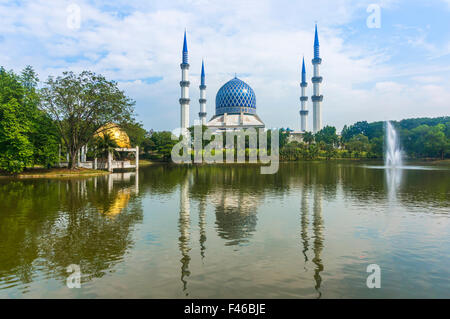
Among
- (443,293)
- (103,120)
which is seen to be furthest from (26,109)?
(443,293)

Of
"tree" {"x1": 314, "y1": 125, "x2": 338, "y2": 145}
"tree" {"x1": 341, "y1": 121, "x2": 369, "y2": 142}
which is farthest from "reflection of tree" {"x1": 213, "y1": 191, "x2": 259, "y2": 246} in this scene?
"tree" {"x1": 341, "y1": 121, "x2": 369, "y2": 142}

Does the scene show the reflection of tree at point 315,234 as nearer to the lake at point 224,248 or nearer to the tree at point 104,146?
the lake at point 224,248

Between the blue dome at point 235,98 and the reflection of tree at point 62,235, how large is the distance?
8667 centimetres

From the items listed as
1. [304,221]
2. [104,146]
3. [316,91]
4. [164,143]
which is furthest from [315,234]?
[316,91]

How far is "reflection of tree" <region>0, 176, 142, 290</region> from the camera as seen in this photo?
852cm

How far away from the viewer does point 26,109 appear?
33.2 metres

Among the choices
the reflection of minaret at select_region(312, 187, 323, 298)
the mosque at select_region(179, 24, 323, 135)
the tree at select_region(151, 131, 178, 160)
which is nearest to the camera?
the reflection of minaret at select_region(312, 187, 323, 298)

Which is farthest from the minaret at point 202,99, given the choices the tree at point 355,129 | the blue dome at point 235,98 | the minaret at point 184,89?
the tree at point 355,129

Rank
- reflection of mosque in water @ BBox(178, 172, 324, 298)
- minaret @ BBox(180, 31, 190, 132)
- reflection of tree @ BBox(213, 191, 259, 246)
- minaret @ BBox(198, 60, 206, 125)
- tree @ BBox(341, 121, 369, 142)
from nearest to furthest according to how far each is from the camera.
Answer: reflection of mosque in water @ BBox(178, 172, 324, 298) < reflection of tree @ BBox(213, 191, 259, 246) < minaret @ BBox(180, 31, 190, 132) < minaret @ BBox(198, 60, 206, 125) < tree @ BBox(341, 121, 369, 142)

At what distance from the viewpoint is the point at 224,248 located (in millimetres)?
9953

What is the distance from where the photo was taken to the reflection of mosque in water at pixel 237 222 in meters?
9.16

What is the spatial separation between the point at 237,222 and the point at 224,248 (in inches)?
132

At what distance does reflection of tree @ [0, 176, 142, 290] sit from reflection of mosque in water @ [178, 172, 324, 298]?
1906 millimetres

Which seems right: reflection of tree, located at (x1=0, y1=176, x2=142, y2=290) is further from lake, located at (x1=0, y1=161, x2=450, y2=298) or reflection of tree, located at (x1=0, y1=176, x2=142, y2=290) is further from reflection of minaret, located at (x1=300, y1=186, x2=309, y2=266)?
reflection of minaret, located at (x1=300, y1=186, x2=309, y2=266)
